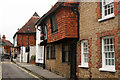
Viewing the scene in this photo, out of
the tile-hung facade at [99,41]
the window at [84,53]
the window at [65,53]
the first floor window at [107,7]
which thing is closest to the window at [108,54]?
the tile-hung facade at [99,41]

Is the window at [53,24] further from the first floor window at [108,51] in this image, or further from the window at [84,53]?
the first floor window at [108,51]

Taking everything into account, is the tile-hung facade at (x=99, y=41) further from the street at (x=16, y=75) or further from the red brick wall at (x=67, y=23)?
the street at (x=16, y=75)

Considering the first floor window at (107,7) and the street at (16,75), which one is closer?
the first floor window at (107,7)

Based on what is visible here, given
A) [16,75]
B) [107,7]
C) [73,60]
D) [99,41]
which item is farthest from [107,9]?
[16,75]

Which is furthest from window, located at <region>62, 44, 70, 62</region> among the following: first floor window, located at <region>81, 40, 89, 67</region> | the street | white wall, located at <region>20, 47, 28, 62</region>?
white wall, located at <region>20, 47, 28, 62</region>

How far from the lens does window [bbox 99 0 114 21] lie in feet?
36.4

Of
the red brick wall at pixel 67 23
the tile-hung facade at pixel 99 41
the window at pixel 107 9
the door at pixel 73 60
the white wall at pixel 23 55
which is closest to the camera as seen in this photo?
the tile-hung facade at pixel 99 41

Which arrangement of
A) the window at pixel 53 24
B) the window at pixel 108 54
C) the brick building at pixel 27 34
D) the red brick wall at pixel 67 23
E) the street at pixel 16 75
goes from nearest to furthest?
1. the window at pixel 108 54
2. the red brick wall at pixel 67 23
3. the street at pixel 16 75
4. the window at pixel 53 24
5. the brick building at pixel 27 34

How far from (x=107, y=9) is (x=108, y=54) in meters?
2.37

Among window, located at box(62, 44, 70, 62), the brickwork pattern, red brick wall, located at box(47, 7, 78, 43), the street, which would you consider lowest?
the street

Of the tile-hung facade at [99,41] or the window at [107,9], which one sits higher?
the window at [107,9]

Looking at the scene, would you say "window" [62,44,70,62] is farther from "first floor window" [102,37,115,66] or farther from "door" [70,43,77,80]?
"first floor window" [102,37,115,66]

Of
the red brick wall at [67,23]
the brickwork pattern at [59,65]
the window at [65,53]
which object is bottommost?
the brickwork pattern at [59,65]

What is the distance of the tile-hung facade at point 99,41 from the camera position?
1053 cm
